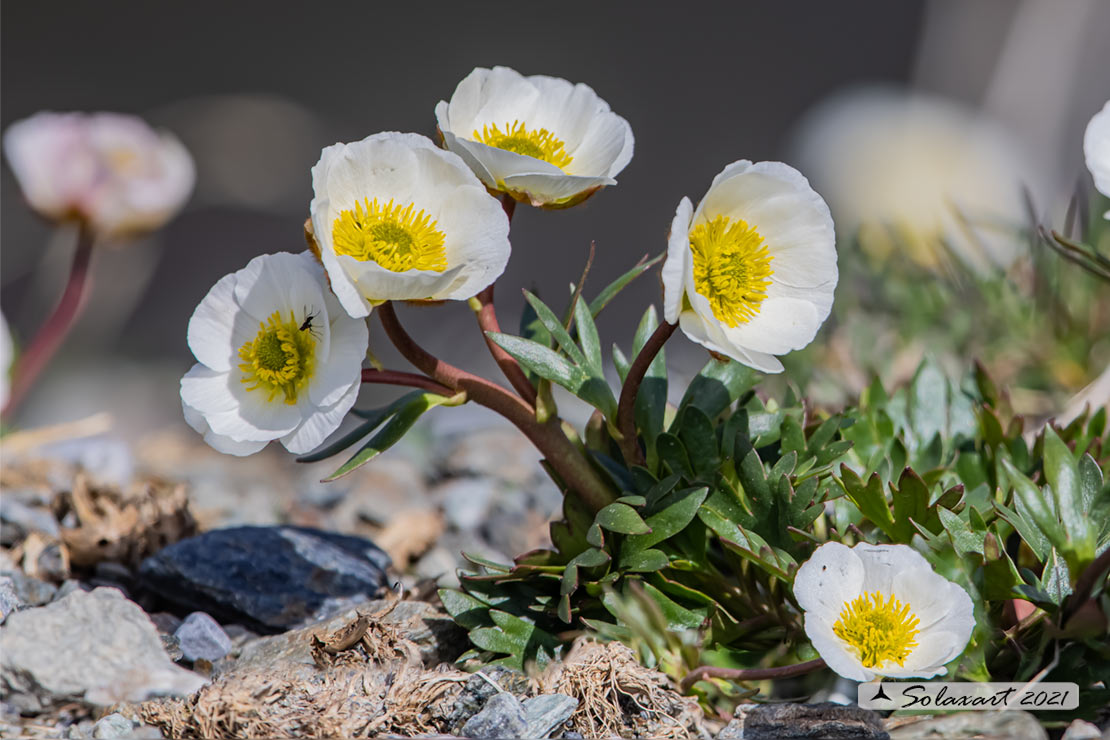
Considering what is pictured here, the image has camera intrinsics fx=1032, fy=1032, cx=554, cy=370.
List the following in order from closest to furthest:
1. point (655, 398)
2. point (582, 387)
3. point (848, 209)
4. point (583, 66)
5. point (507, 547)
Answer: point (582, 387), point (655, 398), point (507, 547), point (848, 209), point (583, 66)

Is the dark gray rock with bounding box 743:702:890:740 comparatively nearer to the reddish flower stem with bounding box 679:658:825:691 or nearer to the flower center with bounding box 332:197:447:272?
the reddish flower stem with bounding box 679:658:825:691

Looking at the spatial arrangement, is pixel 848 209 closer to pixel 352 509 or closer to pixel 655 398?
pixel 352 509

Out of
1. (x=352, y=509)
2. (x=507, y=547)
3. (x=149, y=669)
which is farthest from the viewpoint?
(x=352, y=509)

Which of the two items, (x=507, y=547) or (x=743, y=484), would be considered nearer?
(x=743, y=484)

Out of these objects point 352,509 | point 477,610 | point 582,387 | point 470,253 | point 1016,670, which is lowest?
point 352,509

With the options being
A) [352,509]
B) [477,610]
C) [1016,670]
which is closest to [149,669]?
[477,610]

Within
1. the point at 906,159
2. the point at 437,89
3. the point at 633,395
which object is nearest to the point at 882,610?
the point at 633,395

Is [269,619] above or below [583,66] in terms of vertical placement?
below
